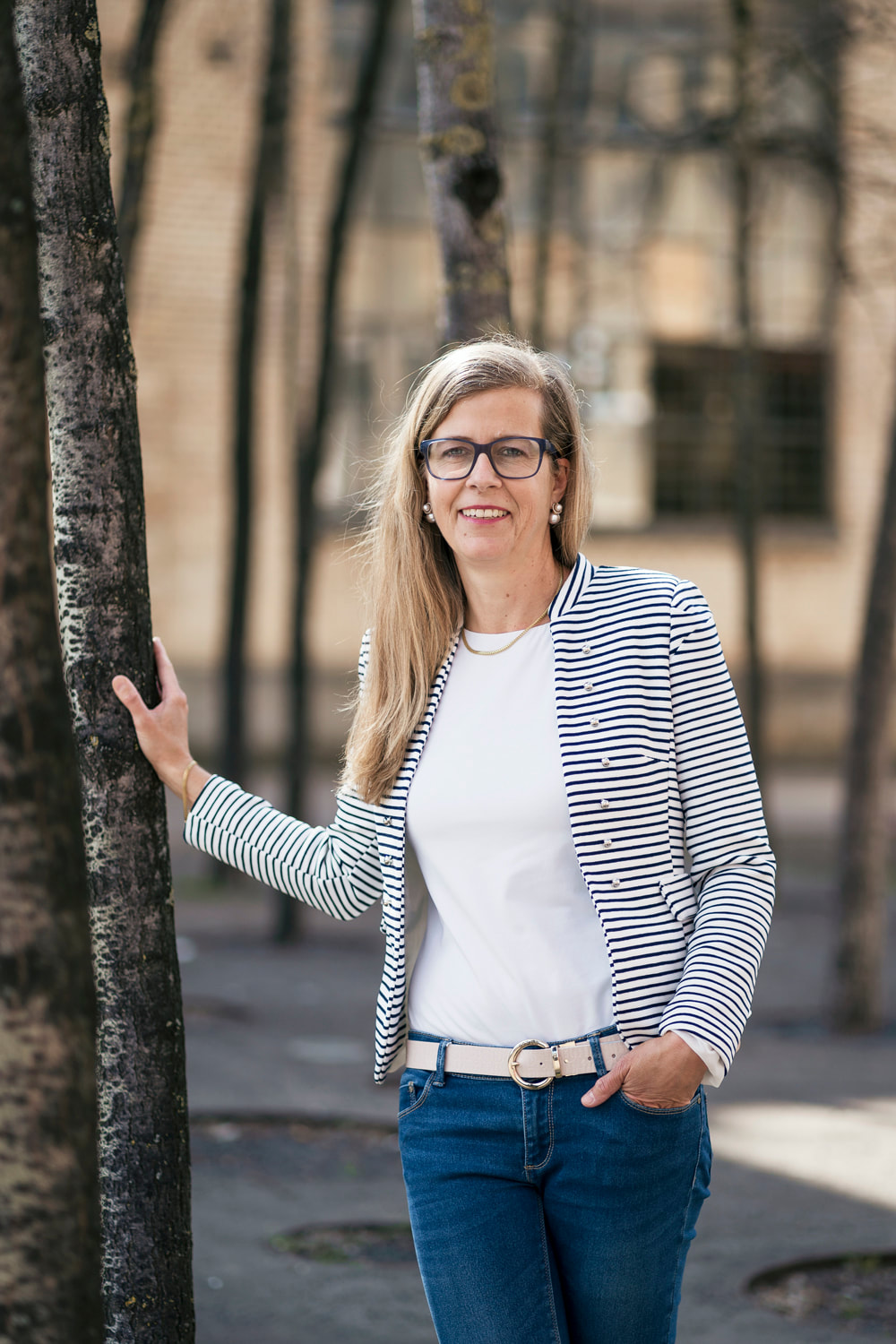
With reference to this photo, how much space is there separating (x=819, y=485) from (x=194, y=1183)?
16.9 meters

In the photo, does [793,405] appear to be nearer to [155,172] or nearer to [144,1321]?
[155,172]

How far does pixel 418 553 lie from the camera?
300 centimetres

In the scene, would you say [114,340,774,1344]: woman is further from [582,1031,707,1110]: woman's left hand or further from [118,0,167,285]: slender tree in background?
[118,0,167,285]: slender tree in background

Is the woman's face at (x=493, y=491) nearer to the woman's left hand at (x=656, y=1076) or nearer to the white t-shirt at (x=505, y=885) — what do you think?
the white t-shirt at (x=505, y=885)

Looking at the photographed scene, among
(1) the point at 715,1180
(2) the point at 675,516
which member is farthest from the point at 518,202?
(1) the point at 715,1180

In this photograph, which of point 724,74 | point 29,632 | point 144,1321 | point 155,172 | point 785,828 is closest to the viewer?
point 29,632

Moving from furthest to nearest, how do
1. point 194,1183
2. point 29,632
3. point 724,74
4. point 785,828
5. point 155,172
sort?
point 724,74 < point 155,172 < point 785,828 < point 194,1183 < point 29,632

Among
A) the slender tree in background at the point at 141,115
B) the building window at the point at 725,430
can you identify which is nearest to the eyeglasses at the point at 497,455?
the slender tree in background at the point at 141,115

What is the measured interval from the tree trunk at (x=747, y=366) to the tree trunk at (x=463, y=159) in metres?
5.16

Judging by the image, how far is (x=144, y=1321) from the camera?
2.94 meters

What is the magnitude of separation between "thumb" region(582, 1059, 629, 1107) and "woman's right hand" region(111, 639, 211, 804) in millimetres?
896

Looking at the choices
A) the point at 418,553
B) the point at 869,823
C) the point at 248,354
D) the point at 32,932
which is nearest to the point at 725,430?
Result: the point at 248,354

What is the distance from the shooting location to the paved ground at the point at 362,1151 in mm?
4832

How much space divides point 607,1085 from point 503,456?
1.02 metres
